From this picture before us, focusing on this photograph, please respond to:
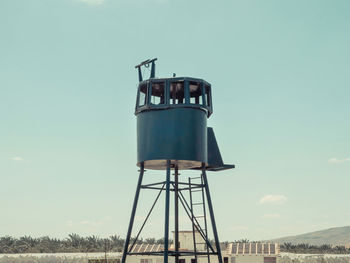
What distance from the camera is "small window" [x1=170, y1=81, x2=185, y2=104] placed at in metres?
22.2

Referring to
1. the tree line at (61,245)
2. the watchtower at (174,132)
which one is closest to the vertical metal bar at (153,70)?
the watchtower at (174,132)

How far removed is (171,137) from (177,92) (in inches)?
100

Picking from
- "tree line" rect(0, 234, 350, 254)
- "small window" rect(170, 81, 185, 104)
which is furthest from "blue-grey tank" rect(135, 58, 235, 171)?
"tree line" rect(0, 234, 350, 254)

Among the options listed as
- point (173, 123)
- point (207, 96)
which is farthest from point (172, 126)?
point (207, 96)

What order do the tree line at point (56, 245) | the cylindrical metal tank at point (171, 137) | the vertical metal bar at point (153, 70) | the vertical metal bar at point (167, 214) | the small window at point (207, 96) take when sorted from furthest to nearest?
A: the tree line at point (56, 245) → the vertical metal bar at point (153, 70) → the small window at point (207, 96) → the cylindrical metal tank at point (171, 137) → the vertical metal bar at point (167, 214)

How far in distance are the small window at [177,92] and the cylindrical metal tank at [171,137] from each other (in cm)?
108

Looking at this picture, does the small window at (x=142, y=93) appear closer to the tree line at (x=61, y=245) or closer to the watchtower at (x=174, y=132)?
the watchtower at (x=174, y=132)

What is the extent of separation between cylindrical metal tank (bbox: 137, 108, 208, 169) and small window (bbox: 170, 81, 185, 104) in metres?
1.08

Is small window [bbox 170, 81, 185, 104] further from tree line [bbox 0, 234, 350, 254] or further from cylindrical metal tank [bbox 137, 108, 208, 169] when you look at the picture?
tree line [bbox 0, 234, 350, 254]

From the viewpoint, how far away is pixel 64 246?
74438 millimetres

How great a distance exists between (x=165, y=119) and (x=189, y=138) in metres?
1.34

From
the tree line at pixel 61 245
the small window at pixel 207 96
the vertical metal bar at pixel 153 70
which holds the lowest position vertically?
the tree line at pixel 61 245

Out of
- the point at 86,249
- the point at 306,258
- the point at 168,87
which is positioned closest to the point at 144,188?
the point at 168,87

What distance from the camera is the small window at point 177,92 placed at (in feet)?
72.8
